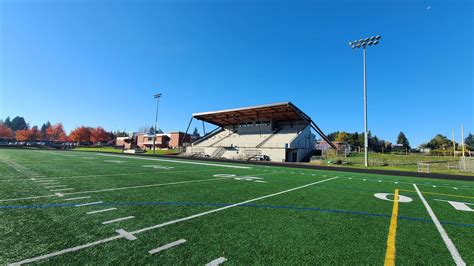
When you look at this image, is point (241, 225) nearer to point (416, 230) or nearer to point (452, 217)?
point (416, 230)

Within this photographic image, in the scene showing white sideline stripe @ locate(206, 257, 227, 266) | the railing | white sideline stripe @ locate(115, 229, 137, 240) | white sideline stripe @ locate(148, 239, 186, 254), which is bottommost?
white sideline stripe @ locate(115, 229, 137, 240)

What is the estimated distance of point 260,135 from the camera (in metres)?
46.1

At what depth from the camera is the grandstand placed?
3888 cm

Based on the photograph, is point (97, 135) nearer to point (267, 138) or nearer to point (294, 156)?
point (267, 138)

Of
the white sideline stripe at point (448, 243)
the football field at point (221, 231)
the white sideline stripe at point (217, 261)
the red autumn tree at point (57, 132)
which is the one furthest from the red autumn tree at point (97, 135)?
the white sideline stripe at point (448, 243)

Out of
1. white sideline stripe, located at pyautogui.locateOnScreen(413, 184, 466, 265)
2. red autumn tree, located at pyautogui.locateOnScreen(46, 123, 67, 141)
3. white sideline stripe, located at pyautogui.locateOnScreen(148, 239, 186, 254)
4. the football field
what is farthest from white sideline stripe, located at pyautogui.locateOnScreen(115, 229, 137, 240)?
red autumn tree, located at pyautogui.locateOnScreen(46, 123, 67, 141)

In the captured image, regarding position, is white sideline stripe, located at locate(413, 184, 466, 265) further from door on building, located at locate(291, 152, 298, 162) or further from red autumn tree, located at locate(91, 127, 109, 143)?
red autumn tree, located at locate(91, 127, 109, 143)

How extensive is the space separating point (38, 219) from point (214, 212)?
120 inches

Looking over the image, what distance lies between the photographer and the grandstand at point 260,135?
38875mm

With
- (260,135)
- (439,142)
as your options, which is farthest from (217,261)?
(439,142)

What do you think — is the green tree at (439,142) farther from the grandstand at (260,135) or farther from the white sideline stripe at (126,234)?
the white sideline stripe at (126,234)

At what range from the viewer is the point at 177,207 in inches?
188

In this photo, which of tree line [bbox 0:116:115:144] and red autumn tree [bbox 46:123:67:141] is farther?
red autumn tree [bbox 46:123:67:141]

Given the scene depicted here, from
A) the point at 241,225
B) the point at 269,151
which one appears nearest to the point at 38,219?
the point at 241,225
